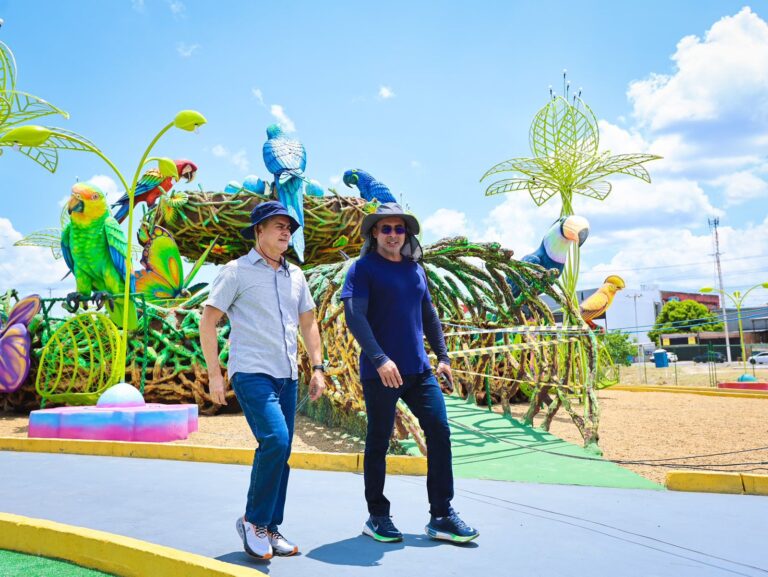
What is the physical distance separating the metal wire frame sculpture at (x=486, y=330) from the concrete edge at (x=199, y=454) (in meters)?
0.74

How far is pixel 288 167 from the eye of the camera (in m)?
15.3

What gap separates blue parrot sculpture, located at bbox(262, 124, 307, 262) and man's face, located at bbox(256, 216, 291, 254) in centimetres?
1205

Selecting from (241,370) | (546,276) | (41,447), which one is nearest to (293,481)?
(241,370)

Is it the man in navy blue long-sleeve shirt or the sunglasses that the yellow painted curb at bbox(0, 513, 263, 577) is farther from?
the sunglasses

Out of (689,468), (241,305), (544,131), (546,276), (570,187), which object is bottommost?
(689,468)

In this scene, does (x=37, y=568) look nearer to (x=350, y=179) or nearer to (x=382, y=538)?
(x=382, y=538)

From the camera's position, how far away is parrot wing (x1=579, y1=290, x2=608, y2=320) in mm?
16875

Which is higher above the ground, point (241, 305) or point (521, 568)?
point (241, 305)

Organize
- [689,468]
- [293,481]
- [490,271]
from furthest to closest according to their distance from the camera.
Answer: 1. [490,271]
2. [689,468]
3. [293,481]

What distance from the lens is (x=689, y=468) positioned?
5855mm

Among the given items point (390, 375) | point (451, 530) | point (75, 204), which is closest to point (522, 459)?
point (451, 530)

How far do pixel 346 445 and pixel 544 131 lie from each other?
32.7 feet

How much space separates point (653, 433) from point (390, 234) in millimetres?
6670

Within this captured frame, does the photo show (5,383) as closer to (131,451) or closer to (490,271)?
(131,451)
